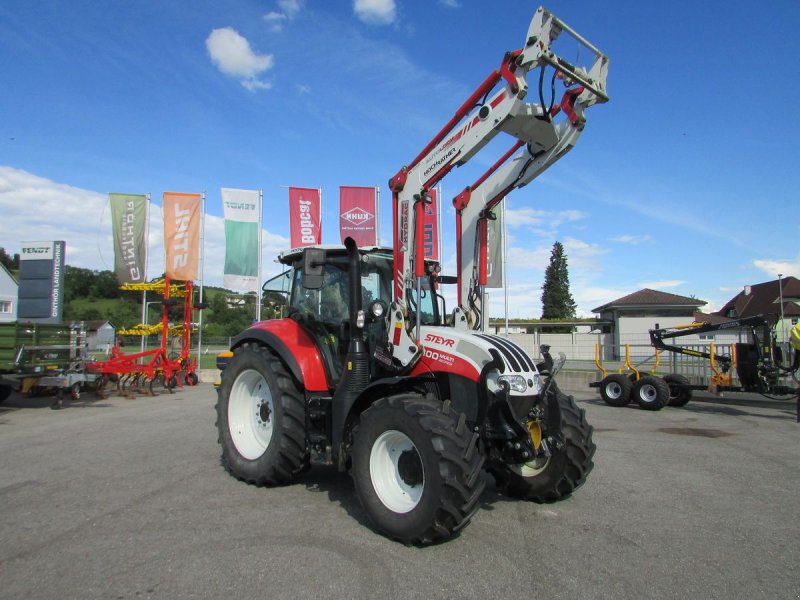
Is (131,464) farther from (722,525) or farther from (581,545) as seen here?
(722,525)

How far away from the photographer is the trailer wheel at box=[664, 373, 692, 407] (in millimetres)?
12555

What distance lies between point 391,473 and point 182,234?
16.0 meters

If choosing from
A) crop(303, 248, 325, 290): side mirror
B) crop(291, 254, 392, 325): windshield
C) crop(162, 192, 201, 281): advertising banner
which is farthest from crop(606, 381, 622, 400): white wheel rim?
crop(162, 192, 201, 281): advertising banner

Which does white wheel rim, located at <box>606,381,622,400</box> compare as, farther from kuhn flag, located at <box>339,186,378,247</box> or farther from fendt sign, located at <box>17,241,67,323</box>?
fendt sign, located at <box>17,241,67,323</box>

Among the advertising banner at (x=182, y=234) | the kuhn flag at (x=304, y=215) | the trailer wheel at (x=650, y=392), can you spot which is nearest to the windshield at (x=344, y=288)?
the trailer wheel at (x=650, y=392)

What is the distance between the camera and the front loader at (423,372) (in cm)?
381

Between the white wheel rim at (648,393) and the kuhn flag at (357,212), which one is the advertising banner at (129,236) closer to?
the kuhn flag at (357,212)

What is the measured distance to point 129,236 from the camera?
17703mm

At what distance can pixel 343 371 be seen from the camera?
15.8ft

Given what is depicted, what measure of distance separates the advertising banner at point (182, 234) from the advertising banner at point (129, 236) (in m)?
0.83

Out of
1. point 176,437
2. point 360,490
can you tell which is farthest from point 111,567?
point 176,437

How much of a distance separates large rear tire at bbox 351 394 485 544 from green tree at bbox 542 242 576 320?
68627mm

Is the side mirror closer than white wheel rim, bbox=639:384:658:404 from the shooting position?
Yes

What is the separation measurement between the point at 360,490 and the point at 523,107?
3.17m
